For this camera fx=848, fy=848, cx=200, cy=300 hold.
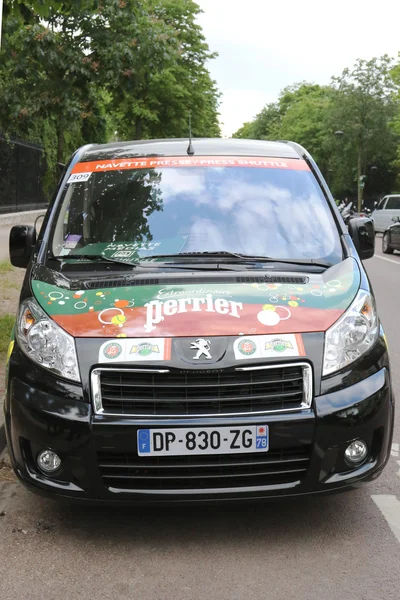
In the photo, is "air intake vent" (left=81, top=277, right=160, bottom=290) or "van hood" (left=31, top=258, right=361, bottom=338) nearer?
"van hood" (left=31, top=258, right=361, bottom=338)

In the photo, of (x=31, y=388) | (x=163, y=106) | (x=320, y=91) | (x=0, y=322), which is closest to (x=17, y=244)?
(x=31, y=388)

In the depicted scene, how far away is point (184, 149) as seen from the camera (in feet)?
17.0

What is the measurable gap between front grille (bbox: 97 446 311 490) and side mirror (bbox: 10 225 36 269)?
1763 millimetres

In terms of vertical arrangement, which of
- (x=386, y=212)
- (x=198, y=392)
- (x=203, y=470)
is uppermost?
(x=198, y=392)

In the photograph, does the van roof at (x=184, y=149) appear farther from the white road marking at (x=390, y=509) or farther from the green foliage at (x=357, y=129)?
the green foliage at (x=357, y=129)

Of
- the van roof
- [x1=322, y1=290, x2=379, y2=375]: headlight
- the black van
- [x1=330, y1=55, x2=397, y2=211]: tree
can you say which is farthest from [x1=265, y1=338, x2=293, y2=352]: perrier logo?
[x1=330, y1=55, x2=397, y2=211]: tree

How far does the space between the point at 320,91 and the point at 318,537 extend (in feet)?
318

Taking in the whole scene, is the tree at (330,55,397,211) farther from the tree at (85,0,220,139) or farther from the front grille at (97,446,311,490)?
the front grille at (97,446,311,490)

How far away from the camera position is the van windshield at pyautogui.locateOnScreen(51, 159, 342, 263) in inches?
174

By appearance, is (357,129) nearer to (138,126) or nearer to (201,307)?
(138,126)

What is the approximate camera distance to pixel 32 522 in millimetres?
3920

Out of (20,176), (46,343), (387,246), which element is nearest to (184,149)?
(46,343)

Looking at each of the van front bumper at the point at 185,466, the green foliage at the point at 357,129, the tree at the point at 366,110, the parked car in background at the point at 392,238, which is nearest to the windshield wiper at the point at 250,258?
the van front bumper at the point at 185,466

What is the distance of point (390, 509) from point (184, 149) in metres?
2.45
